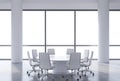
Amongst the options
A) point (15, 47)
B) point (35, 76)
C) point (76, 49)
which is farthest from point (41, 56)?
point (76, 49)

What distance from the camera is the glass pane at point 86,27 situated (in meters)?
14.1

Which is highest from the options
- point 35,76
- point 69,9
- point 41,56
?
point 69,9

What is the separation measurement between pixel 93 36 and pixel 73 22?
1.33 meters

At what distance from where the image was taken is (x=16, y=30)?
1214cm

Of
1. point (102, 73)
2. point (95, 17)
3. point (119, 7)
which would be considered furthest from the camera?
point (95, 17)

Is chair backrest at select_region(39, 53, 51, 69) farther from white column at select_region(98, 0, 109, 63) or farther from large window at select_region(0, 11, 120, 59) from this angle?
large window at select_region(0, 11, 120, 59)

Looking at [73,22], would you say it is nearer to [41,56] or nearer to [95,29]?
[95,29]

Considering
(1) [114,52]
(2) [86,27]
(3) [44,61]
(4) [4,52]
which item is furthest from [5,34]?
(3) [44,61]

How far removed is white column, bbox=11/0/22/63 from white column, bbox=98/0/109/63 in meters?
3.68

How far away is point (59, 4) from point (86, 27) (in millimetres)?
2382

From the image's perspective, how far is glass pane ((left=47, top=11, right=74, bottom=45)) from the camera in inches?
553

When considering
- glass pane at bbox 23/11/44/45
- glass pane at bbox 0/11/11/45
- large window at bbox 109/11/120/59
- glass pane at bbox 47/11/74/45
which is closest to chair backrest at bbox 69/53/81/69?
glass pane at bbox 47/11/74/45

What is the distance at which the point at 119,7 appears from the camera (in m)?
13.3

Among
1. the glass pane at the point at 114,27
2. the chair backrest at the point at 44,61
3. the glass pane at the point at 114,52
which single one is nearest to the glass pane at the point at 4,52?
the glass pane at the point at 114,52
